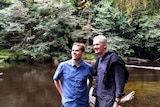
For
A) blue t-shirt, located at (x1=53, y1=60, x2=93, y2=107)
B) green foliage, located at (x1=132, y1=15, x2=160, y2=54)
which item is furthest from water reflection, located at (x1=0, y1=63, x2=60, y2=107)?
green foliage, located at (x1=132, y1=15, x2=160, y2=54)

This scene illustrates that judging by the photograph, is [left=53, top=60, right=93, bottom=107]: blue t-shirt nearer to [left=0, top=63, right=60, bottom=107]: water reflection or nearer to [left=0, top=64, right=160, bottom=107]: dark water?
[left=0, top=64, right=160, bottom=107]: dark water

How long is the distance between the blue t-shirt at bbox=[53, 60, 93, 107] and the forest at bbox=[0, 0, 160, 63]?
1480 cm

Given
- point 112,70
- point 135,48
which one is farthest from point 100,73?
point 135,48

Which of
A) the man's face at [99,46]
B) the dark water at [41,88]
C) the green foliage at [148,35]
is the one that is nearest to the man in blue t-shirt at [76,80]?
the man's face at [99,46]

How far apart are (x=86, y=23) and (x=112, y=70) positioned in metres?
Result: 16.9

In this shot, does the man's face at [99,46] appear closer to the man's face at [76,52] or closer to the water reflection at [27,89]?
the man's face at [76,52]

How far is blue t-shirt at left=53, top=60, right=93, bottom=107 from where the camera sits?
3135 millimetres

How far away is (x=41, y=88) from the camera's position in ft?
35.5

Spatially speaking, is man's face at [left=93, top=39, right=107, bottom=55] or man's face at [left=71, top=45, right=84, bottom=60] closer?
man's face at [left=93, top=39, right=107, bottom=55]

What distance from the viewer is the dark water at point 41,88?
28.5ft

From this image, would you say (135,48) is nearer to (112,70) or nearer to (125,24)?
(125,24)

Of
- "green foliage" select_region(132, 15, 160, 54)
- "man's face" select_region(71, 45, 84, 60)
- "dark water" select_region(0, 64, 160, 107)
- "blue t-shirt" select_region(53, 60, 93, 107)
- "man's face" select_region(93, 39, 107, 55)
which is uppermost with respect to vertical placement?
"man's face" select_region(93, 39, 107, 55)

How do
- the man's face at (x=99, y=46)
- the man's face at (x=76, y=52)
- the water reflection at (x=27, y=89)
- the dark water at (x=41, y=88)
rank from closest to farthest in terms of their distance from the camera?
the man's face at (x=99, y=46), the man's face at (x=76, y=52), the dark water at (x=41, y=88), the water reflection at (x=27, y=89)

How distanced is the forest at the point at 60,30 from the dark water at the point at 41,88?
353 centimetres
